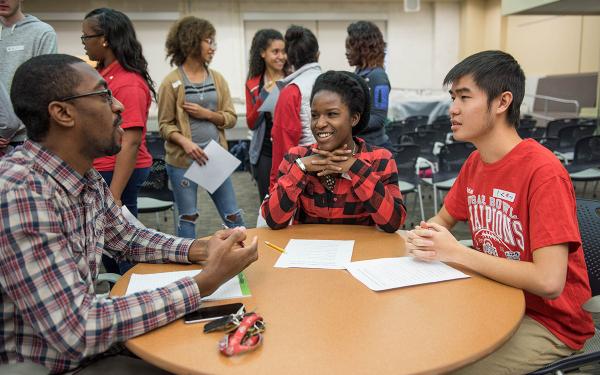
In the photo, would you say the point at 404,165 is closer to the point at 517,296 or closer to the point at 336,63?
the point at 517,296

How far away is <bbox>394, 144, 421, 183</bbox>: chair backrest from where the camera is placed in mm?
4383

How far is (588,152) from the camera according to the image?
15.4 ft

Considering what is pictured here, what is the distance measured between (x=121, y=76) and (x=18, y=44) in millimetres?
559

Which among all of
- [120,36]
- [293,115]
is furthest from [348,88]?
[120,36]

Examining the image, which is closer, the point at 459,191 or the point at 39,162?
the point at 39,162

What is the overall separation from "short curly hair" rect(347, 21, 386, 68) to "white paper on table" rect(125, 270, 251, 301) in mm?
2157

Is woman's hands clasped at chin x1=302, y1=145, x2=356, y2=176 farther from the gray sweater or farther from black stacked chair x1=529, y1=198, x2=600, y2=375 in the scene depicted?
the gray sweater

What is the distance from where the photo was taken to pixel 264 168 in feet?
10.5

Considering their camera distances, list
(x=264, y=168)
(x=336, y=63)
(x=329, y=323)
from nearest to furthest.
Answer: (x=329, y=323) → (x=264, y=168) → (x=336, y=63)

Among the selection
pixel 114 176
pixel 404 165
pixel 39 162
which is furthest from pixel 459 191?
pixel 404 165

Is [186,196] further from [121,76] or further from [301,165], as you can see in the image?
[301,165]

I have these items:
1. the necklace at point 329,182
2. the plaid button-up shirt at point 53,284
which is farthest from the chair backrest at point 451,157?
the plaid button-up shirt at point 53,284

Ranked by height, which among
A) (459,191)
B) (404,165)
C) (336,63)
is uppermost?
(336,63)

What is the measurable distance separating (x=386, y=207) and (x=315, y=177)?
0.34 m
